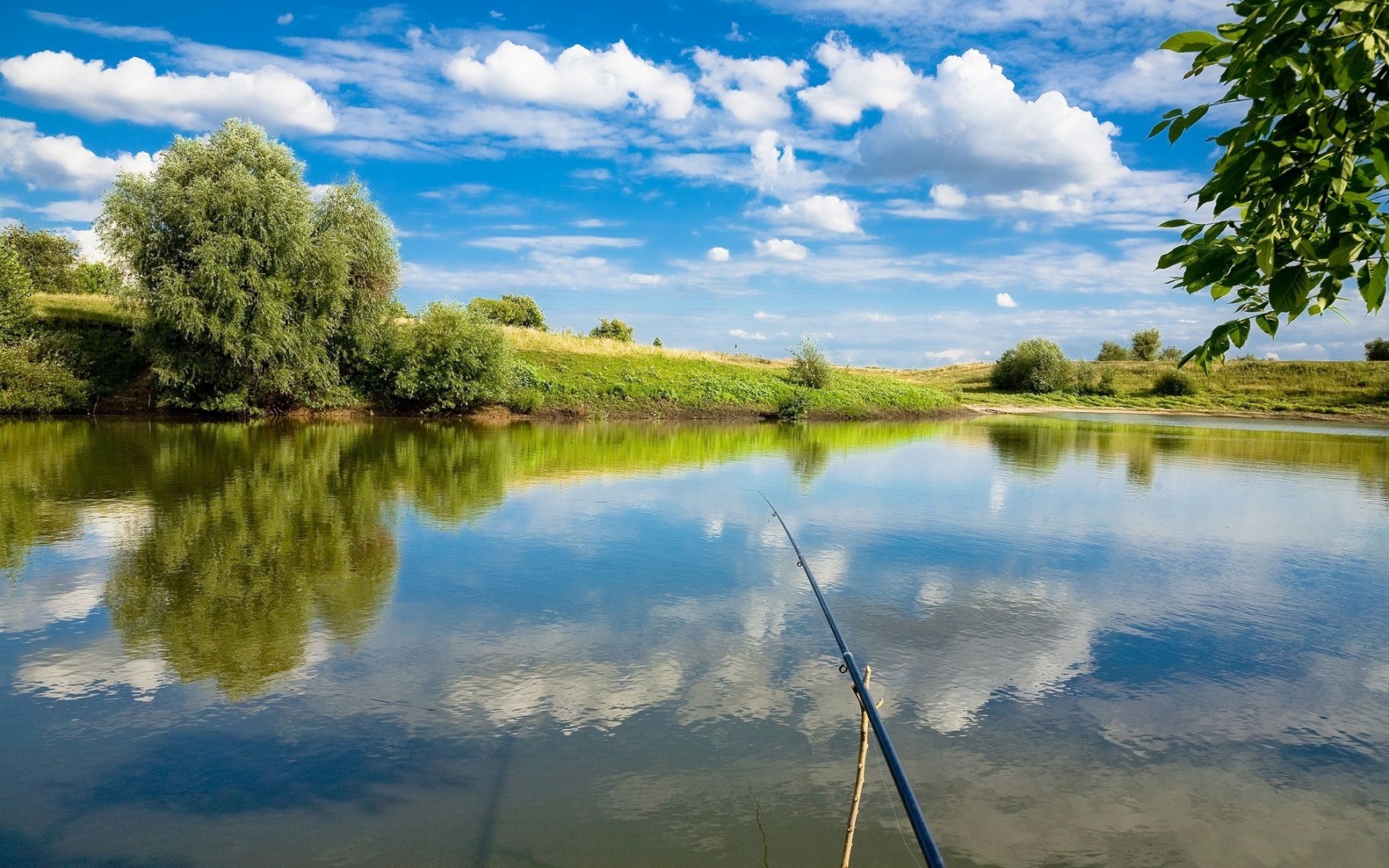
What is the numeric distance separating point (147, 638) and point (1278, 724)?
34.1 feet

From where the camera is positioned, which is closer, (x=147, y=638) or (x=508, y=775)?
(x=508, y=775)

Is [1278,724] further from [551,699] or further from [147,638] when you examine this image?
[147,638]

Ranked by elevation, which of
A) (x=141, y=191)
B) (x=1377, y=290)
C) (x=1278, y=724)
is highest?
(x=141, y=191)

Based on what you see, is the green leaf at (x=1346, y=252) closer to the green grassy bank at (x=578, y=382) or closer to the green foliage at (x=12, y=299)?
the green grassy bank at (x=578, y=382)

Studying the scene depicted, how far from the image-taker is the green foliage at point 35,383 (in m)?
33.6

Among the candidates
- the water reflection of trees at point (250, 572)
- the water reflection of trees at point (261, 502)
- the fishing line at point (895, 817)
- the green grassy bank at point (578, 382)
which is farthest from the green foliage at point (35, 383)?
the fishing line at point (895, 817)

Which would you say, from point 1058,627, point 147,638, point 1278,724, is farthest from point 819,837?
point 147,638

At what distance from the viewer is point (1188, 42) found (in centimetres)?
257

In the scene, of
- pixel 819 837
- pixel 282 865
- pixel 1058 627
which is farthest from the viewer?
pixel 1058 627

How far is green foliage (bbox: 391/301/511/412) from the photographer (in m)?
41.2

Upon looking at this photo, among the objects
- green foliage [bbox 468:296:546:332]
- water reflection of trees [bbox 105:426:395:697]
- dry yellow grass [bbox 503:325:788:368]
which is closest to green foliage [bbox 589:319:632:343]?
green foliage [bbox 468:296:546:332]

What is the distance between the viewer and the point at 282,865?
4355mm

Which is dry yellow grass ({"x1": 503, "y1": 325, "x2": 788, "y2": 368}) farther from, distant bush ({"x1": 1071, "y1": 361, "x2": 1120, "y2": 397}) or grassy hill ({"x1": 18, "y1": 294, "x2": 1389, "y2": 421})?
distant bush ({"x1": 1071, "y1": 361, "x2": 1120, "y2": 397})

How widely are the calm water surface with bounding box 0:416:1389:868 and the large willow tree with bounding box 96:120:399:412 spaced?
20861 mm
